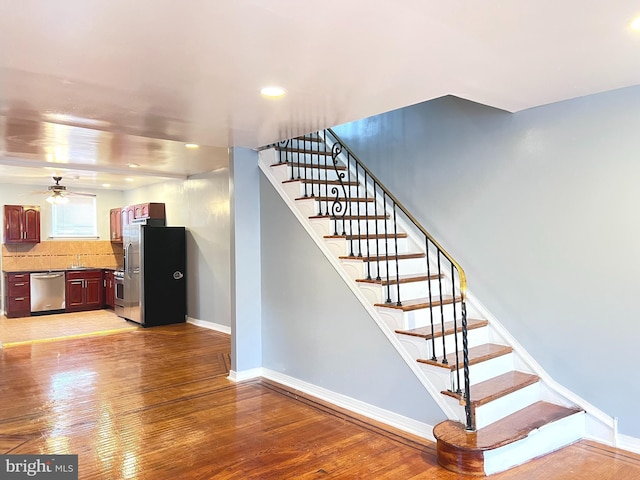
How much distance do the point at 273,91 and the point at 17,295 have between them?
785 cm

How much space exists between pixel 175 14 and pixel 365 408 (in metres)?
3.08

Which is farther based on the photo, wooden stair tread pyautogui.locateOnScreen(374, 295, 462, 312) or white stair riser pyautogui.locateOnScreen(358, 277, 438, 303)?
white stair riser pyautogui.locateOnScreen(358, 277, 438, 303)

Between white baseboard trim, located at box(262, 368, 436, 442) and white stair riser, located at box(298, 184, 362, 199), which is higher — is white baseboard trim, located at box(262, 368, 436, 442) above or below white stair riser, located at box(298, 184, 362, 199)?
below

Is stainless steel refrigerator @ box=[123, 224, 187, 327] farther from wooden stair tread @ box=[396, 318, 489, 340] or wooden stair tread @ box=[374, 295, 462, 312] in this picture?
wooden stair tread @ box=[396, 318, 489, 340]

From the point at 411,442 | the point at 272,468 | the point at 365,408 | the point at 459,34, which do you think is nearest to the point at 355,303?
the point at 365,408

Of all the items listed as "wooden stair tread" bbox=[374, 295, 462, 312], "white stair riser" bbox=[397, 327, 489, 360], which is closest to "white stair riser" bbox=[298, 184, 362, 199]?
"wooden stair tread" bbox=[374, 295, 462, 312]

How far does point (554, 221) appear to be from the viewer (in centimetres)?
332

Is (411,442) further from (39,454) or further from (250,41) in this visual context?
(250,41)

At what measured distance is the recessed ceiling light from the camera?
9.39ft

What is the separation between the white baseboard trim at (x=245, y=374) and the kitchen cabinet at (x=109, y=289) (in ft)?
18.2

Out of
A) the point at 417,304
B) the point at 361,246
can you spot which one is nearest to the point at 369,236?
the point at 361,246

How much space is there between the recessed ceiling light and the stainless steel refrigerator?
517 cm

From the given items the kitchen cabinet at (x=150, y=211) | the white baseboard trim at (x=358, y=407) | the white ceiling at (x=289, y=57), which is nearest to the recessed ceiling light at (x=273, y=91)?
the white ceiling at (x=289, y=57)

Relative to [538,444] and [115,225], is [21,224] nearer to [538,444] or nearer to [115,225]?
[115,225]
